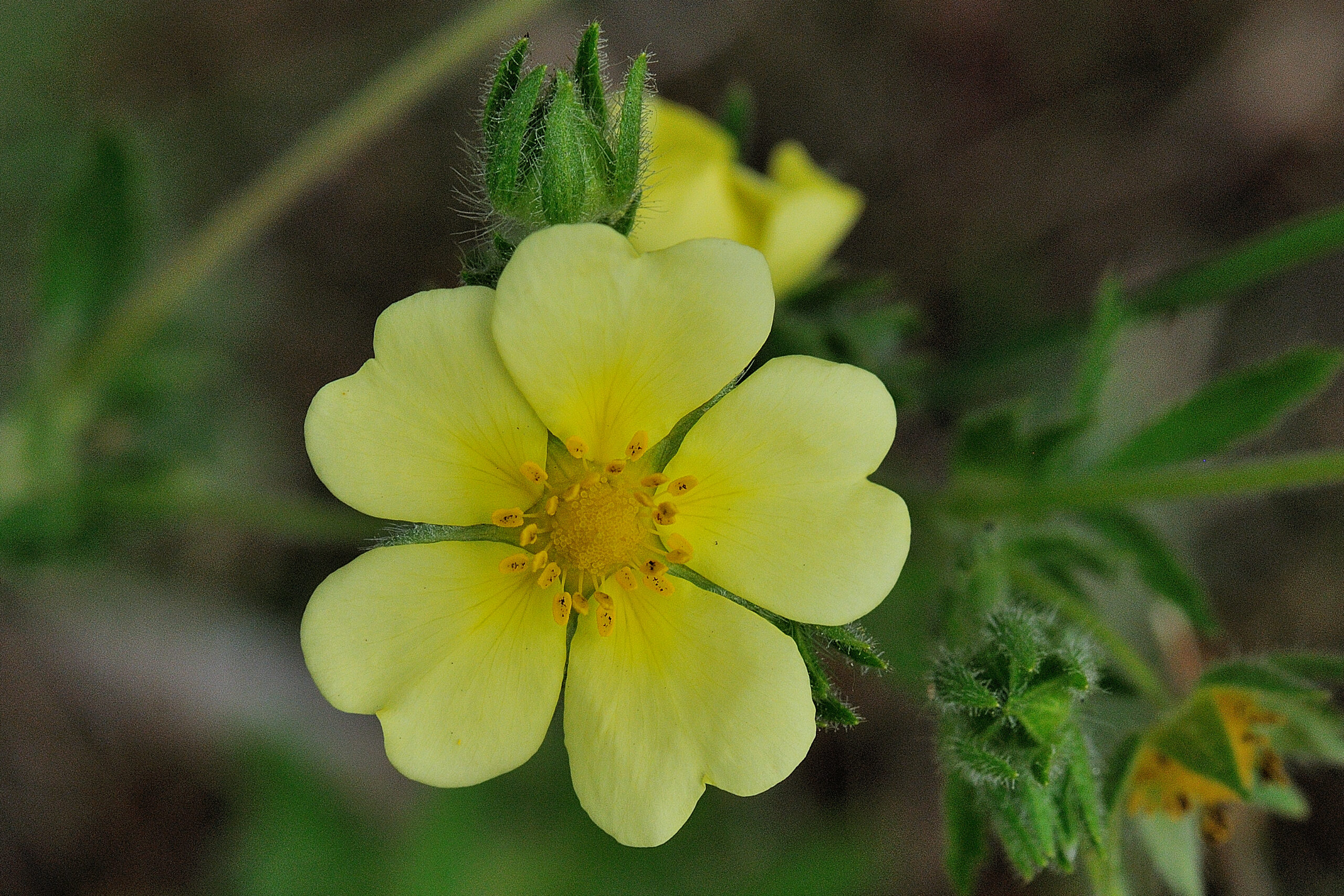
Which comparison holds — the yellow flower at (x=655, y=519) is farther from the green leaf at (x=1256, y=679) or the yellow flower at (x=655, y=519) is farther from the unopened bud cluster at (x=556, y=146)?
the green leaf at (x=1256, y=679)

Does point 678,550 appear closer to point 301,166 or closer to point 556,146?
point 556,146

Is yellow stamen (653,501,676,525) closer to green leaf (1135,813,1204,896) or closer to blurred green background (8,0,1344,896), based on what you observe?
green leaf (1135,813,1204,896)

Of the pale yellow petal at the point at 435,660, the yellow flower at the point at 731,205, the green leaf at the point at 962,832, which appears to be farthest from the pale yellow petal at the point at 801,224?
the green leaf at the point at 962,832

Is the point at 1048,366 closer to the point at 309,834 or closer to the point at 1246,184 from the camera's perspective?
the point at 1246,184

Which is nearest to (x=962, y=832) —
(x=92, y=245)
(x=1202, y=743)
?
(x=1202, y=743)

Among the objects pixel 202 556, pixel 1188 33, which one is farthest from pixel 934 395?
pixel 202 556
